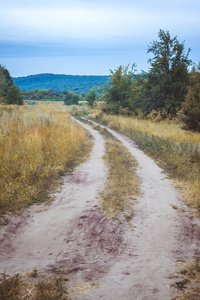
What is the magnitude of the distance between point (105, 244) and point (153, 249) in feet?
2.45

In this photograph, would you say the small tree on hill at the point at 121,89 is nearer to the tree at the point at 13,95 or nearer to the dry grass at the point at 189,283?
the tree at the point at 13,95

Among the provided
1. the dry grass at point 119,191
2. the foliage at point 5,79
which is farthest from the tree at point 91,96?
the dry grass at point 119,191

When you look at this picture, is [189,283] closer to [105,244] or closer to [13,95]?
[105,244]

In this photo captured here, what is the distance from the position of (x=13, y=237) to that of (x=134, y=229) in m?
2.10

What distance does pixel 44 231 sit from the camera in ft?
13.8

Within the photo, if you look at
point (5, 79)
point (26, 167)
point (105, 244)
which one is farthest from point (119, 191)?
point (5, 79)

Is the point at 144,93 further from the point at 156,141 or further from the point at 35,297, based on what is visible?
the point at 35,297

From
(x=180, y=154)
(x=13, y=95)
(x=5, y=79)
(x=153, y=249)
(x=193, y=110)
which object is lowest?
(x=153, y=249)

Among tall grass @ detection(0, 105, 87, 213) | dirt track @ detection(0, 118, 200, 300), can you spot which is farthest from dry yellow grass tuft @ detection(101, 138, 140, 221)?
tall grass @ detection(0, 105, 87, 213)

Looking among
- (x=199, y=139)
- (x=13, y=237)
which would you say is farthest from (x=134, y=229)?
(x=199, y=139)

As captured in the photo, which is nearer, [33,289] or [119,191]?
[33,289]

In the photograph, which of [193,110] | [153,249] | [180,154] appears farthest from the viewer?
[193,110]

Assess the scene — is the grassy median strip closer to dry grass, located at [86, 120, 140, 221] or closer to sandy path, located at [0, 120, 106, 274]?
dry grass, located at [86, 120, 140, 221]

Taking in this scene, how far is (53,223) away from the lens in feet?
14.7
